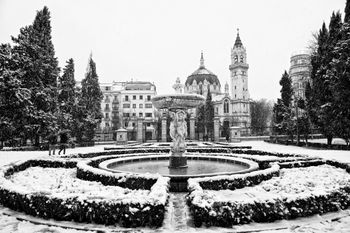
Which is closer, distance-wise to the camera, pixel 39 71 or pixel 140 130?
pixel 39 71

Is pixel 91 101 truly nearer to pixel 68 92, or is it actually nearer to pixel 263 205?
pixel 68 92

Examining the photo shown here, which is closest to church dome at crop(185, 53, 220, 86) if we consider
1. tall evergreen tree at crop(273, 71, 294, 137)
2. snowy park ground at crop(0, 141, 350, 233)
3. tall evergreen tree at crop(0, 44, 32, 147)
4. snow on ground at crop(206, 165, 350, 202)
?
tall evergreen tree at crop(273, 71, 294, 137)

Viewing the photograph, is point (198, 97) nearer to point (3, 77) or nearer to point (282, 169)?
point (282, 169)

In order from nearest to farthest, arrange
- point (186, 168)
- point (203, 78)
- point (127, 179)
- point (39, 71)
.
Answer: point (127, 179) < point (186, 168) < point (39, 71) < point (203, 78)

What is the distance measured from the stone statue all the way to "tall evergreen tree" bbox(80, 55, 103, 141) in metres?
24.6

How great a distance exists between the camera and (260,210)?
16.1ft

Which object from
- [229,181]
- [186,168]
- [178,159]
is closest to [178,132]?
[178,159]

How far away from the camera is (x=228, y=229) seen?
461 cm

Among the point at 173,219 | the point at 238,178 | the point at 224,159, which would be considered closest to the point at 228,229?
the point at 173,219

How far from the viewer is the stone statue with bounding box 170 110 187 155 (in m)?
10.9

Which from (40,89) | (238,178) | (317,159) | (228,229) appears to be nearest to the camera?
(228,229)

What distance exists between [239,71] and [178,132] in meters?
73.7

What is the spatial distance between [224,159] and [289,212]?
7.24 m

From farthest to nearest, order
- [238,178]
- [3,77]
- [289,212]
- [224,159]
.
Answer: [3,77] < [224,159] < [238,178] < [289,212]
